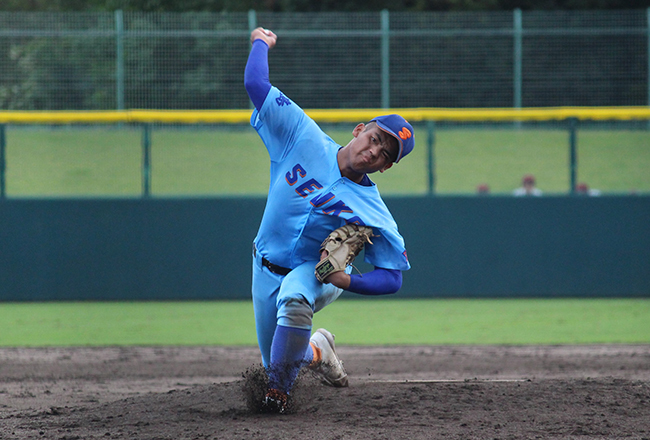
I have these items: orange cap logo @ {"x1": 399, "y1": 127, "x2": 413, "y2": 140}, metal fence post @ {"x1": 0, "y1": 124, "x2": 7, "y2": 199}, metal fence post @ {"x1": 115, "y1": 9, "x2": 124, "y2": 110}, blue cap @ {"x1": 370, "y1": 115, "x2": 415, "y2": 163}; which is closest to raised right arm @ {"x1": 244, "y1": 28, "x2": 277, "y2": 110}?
blue cap @ {"x1": 370, "y1": 115, "x2": 415, "y2": 163}

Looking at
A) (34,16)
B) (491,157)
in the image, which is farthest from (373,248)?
(491,157)

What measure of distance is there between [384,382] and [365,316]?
3450 mm

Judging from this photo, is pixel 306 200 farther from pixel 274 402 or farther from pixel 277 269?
pixel 274 402

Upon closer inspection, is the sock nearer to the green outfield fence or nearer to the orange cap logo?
the orange cap logo

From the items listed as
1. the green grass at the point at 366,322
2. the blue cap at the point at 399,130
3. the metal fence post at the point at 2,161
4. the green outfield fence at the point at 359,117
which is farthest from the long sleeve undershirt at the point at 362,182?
the metal fence post at the point at 2,161

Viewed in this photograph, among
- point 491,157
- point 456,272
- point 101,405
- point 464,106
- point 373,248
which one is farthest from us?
point 491,157

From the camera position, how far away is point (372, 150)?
373 cm

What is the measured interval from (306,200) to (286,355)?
79cm

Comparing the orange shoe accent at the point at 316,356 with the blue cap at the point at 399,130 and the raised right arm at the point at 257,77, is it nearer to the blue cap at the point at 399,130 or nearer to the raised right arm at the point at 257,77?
the blue cap at the point at 399,130

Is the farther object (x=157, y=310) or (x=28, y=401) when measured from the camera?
(x=157, y=310)

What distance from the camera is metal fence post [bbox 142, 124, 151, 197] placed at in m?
9.27

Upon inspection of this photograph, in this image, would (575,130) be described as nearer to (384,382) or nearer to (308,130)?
(384,382)

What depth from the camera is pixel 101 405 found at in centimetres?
428

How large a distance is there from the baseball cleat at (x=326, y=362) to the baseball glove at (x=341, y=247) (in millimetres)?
842
